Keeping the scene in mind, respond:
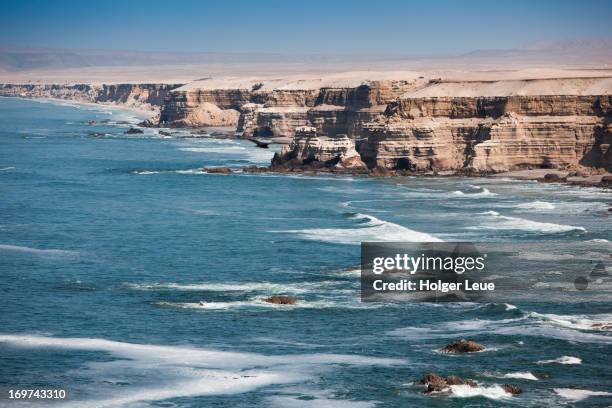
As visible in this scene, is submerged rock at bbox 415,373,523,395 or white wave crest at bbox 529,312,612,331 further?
white wave crest at bbox 529,312,612,331

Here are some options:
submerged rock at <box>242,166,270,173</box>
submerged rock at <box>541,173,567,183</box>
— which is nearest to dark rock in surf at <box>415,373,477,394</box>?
submerged rock at <box>541,173,567,183</box>

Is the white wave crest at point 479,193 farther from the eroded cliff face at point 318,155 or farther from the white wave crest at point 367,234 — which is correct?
the eroded cliff face at point 318,155

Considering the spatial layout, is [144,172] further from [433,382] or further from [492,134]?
[433,382]

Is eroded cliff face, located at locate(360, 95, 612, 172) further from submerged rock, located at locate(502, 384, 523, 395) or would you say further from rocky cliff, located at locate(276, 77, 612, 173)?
submerged rock, located at locate(502, 384, 523, 395)

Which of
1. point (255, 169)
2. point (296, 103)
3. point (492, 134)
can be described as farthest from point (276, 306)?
point (296, 103)

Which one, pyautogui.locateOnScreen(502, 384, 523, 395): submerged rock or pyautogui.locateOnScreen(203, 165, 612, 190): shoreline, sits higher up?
pyautogui.locateOnScreen(203, 165, 612, 190): shoreline

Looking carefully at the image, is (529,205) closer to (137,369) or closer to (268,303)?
(268,303)
